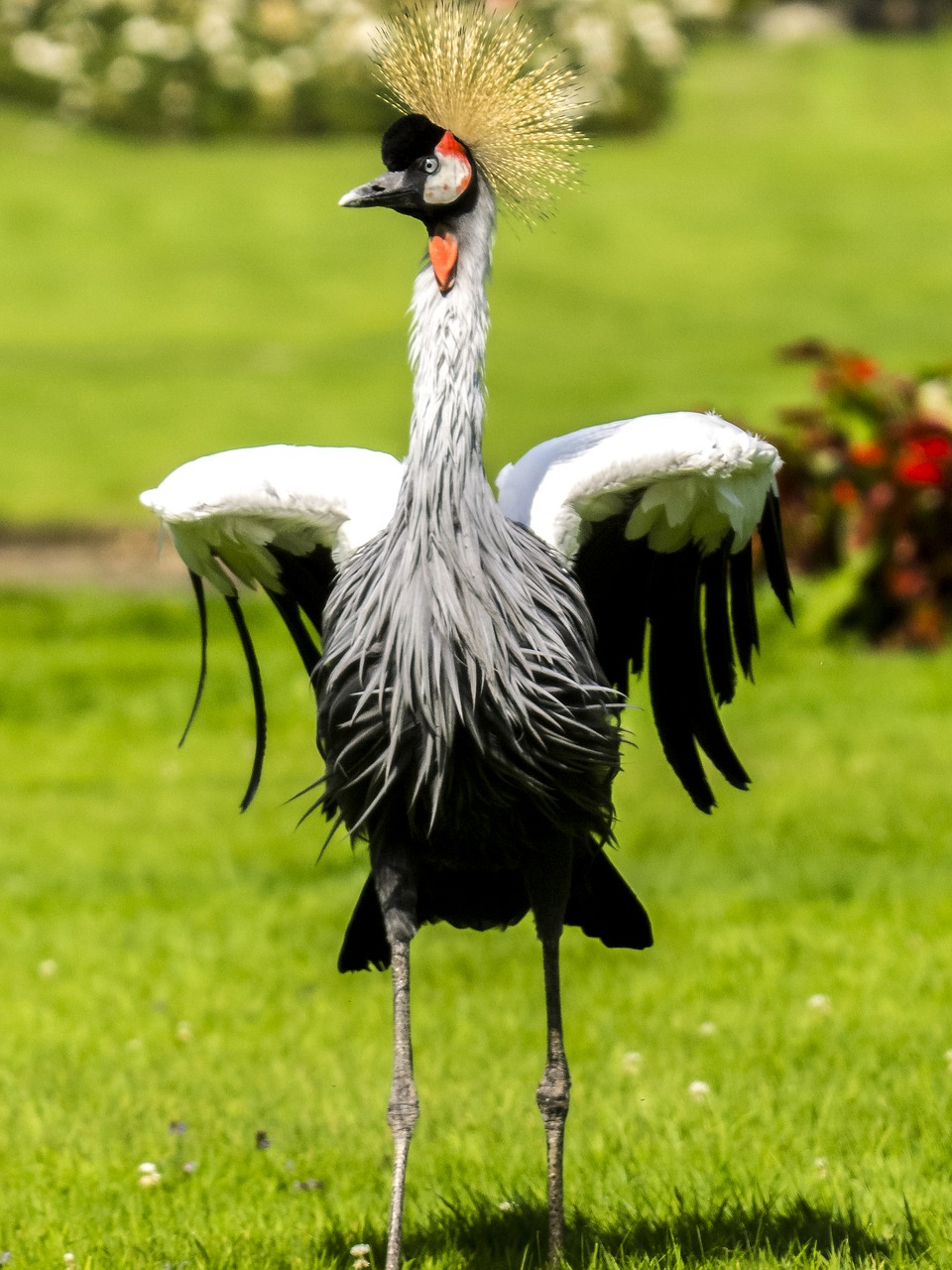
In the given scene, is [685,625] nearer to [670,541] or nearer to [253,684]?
[670,541]

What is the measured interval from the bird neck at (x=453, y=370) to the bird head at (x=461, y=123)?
0.12ft

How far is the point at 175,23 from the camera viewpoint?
100.0 ft

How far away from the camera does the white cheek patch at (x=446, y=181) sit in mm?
4273

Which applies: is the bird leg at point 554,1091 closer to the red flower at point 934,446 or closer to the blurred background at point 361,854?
the blurred background at point 361,854

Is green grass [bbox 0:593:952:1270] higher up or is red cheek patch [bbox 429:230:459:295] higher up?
red cheek patch [bbox 429:230:459:295]

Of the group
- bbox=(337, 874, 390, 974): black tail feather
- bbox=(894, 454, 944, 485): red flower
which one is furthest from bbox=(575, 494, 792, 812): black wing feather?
bbox=(894, 454, 944, 485): red flower

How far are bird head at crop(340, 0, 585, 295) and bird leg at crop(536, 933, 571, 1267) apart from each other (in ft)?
5.42

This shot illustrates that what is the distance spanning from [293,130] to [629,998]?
26.1 meters

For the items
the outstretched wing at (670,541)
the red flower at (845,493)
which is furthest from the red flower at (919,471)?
the outstretched wing at (670,541)

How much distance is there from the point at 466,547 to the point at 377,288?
20004 millimetres

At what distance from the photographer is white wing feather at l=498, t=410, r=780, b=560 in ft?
14.7

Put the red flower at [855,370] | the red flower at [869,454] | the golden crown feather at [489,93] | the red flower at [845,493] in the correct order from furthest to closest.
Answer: the red flower at [855,370], the red flower at [845,493], the red flower at [869,454], the golden crown feather at [489,93]

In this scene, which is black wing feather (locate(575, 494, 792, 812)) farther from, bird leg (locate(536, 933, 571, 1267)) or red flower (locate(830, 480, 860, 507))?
red flower (locate(830, 480, 860, 507))

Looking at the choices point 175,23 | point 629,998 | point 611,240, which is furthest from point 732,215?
point 629,998
